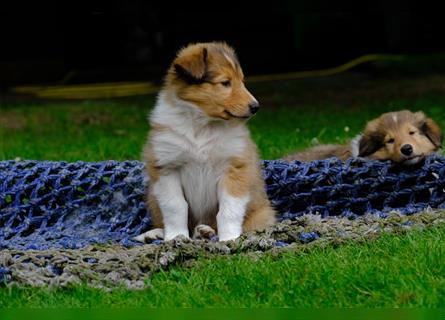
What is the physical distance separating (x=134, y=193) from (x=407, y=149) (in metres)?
1.85

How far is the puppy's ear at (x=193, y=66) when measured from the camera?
18.9 ft

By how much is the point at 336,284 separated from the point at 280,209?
2047 mm

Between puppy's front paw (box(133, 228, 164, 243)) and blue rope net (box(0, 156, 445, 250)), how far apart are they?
19cm

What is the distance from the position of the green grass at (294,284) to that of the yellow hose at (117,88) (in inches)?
410

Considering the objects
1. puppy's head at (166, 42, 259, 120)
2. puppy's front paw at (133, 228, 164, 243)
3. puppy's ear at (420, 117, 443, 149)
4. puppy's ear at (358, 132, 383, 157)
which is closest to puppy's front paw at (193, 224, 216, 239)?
puppy's front paw at (133, 228, 164, 243)

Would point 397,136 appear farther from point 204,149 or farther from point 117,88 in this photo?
point 117,88

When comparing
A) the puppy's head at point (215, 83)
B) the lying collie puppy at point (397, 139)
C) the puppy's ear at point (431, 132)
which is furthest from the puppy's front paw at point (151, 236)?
the puppy's ear at point (431, 132)

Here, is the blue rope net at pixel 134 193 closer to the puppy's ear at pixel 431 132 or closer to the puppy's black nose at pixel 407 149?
the puppy's black nose at pixel 407 149

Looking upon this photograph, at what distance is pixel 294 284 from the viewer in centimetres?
458

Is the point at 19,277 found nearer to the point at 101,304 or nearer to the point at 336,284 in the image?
the point at 101,304

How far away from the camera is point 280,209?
258 inches

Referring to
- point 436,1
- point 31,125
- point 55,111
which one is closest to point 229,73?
point 31,125

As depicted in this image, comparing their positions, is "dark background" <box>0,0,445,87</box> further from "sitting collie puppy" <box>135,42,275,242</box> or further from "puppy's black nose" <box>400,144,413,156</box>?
"sitting collie puppy" <box>135,42,275,242</box>

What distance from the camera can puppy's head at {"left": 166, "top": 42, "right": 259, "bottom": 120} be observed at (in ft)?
18.9
